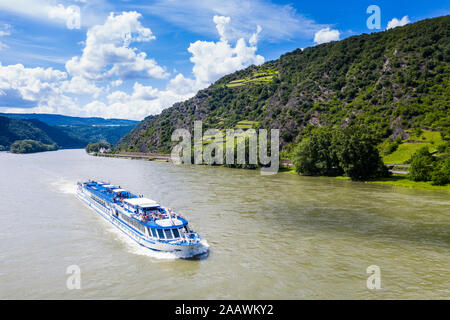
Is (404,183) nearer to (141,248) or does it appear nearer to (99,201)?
(141,248)

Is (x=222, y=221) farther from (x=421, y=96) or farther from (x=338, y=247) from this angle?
(x=421, y=96)

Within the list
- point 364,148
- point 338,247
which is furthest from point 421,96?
point 338,247

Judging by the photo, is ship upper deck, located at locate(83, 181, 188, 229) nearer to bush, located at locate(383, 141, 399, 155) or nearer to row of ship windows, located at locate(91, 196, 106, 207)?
row of ship windows, located at locate(91, 196, 106, 207)

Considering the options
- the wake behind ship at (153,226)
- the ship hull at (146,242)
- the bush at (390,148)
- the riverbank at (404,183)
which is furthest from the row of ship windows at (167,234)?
the bush at (390,148)

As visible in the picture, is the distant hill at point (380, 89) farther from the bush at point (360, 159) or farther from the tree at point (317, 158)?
the bush at point (360, 159)

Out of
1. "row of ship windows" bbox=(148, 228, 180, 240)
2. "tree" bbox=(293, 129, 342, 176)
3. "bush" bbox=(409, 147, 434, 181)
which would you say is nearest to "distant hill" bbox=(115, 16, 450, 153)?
"bush" bbox=(409, 147, 434, 181)

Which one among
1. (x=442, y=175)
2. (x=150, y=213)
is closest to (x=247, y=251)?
(x=150, y=213)
